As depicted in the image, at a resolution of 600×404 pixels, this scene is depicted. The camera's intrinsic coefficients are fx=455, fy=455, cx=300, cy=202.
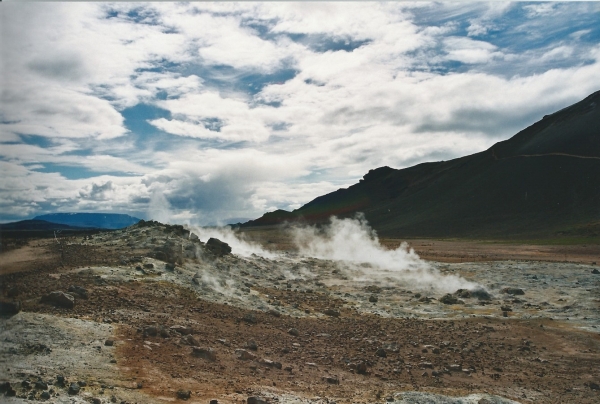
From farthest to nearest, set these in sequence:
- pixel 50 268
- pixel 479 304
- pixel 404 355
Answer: pixel 479 304, pixel 50 268, pixel 404 355

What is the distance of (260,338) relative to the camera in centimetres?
1593

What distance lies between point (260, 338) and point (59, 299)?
659 centimetres

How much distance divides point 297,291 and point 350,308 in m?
4.57

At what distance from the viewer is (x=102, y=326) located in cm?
1317

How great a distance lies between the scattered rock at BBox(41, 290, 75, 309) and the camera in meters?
14.1

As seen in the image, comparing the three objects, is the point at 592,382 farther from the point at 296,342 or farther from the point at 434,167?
the point at 434,167

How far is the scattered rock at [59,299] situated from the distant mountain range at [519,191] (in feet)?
273

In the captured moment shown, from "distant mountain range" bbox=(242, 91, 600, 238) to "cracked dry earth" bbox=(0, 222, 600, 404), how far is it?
6803cm

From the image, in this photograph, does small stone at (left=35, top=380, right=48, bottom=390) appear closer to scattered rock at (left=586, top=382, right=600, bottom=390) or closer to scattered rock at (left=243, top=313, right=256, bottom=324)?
scattered rock at (left=243, top=313, right=256, bottom=324)

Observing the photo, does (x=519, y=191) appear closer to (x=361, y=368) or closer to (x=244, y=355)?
(x=361, y=368)

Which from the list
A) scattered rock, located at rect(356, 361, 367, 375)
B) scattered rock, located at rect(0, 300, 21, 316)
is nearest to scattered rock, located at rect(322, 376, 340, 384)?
scattered rock, located at rect(356, 361, 367, 375)

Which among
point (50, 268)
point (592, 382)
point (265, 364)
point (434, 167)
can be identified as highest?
point (434, 167)

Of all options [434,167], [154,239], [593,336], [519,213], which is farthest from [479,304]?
[434,167]

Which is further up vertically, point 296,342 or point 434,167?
point 434,167
